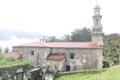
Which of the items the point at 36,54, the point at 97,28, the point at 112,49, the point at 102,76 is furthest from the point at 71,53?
the point at 102,76

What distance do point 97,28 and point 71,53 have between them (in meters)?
6.13

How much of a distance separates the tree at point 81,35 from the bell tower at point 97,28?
24351 mm

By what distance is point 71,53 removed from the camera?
43.6 meters

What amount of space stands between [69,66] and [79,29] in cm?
3105

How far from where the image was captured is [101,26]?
4428 centimetres

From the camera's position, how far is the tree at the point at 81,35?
69.5 metres

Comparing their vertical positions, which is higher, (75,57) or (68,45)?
(68,45)

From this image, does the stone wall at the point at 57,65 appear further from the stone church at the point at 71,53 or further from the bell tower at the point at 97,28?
the bell tower at the point at 97,28

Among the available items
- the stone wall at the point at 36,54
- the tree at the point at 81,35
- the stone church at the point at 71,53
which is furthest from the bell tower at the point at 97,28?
the tree at the point at 81,35

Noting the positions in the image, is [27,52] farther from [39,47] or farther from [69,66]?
[69,66]

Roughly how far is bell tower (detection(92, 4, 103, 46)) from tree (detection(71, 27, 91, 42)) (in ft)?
79.9

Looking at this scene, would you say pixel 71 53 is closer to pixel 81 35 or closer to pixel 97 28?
pixel 97 28

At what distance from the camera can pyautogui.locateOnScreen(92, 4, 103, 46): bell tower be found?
43691 mm

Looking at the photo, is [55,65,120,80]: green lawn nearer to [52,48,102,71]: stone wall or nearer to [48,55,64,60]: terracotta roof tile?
[52,48,102,71]: stone wall
